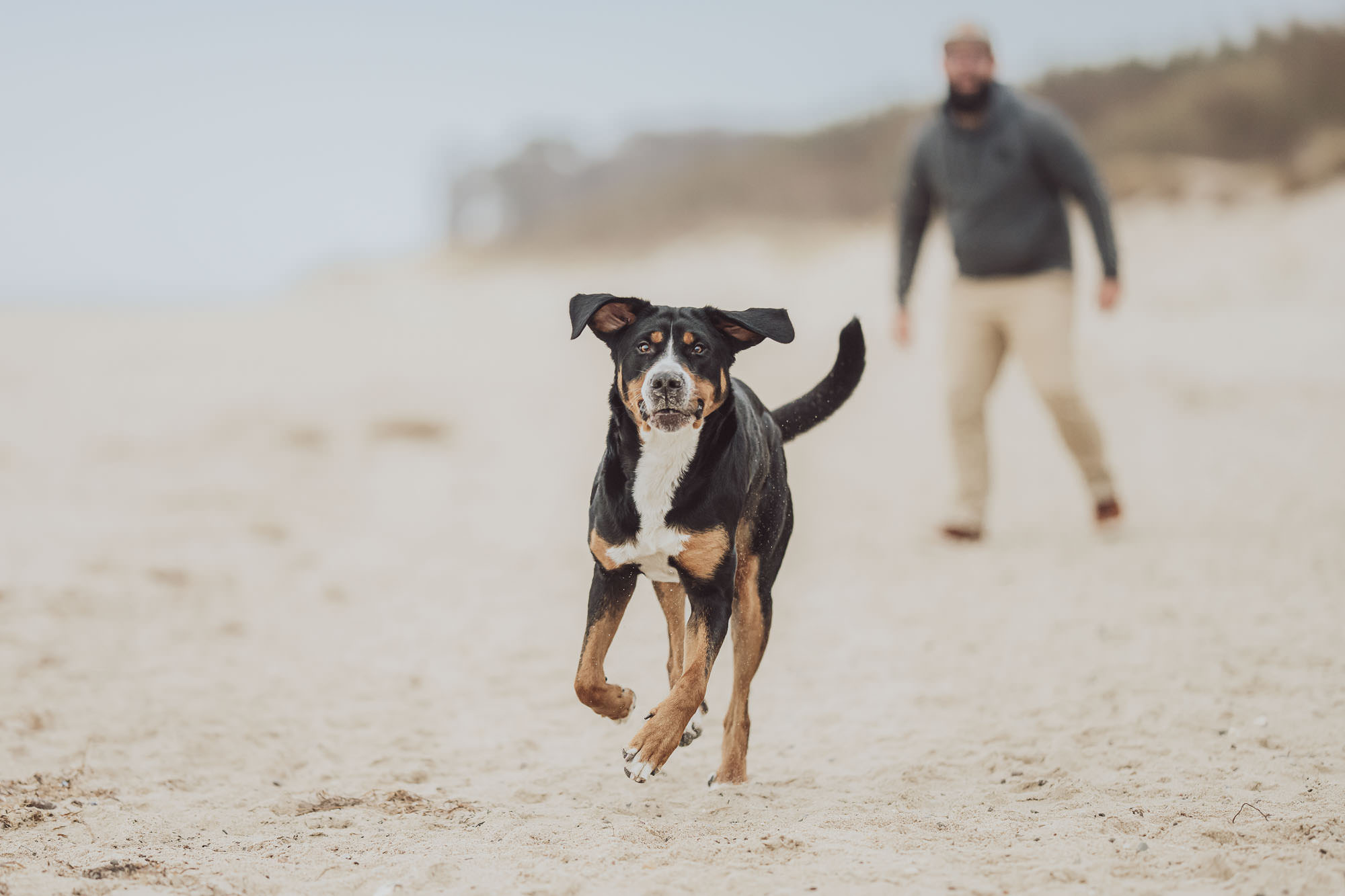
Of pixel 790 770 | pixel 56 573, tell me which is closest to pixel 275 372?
pixel 56 573

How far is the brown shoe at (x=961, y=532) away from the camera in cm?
782

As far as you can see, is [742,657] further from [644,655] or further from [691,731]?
[644,655]

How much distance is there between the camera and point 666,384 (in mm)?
3041

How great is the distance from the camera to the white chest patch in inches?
125

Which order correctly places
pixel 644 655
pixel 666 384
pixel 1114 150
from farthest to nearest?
1. pixel 1114 150
2. pixel 644 655
3. pixel 666 384

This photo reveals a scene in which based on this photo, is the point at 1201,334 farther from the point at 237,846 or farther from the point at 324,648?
the point at 237,846

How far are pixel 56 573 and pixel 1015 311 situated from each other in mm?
5896

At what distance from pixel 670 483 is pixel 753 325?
0.48m

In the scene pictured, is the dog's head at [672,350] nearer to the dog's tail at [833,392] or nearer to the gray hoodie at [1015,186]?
the dog's tail at [833,392]

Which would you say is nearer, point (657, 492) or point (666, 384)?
point (666, 384)

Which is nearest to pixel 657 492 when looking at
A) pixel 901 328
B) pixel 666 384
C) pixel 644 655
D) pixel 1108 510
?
pixel 666 384

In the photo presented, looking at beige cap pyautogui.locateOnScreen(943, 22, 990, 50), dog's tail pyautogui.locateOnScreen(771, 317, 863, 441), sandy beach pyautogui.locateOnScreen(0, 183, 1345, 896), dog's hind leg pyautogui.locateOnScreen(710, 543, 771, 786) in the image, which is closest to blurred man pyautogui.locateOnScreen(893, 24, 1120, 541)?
beige cap pyautogui.locateOnScreen(943, 22, 990, 50)

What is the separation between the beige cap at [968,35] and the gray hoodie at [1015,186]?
1.01ft

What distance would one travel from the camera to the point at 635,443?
3258mm
